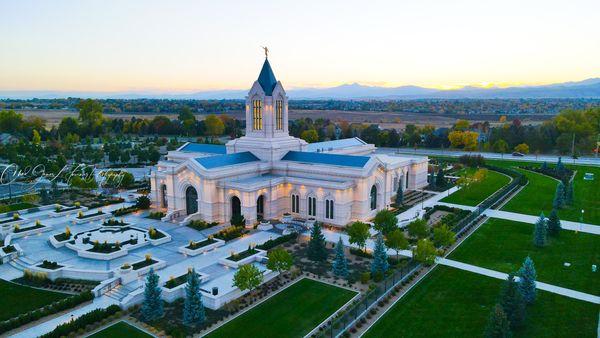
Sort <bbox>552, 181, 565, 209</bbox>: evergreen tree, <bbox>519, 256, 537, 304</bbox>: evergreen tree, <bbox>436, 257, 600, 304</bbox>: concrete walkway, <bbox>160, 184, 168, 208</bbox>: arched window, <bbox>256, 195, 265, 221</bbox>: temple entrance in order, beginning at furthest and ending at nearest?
<bbox>160, 184, 168, 208</bbox>: arched window
<bbox>552, 181, 565, 209</bbox>: evergreen tree
<bbox>256, 195, 265, 221</bbox>: temple entrance
<bbox>436, 257, 600, 304</bbox>: concrete walkway
<bbox>519, 256, 537, 304</bbox>: evergreen tree

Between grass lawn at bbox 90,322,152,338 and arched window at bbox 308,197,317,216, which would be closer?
grass lawn at bbox 90,322,152,338

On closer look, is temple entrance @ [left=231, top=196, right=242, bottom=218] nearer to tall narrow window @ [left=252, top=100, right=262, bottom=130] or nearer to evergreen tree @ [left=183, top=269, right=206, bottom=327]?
tall narrow window @ [left=252, top=100, right=262, bottom=130]

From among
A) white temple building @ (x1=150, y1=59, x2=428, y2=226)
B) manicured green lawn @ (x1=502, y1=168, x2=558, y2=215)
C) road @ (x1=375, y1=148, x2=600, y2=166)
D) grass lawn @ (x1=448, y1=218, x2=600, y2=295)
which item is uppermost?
white temple building @ (x1=150, y1=59, x2=428, y2=226)

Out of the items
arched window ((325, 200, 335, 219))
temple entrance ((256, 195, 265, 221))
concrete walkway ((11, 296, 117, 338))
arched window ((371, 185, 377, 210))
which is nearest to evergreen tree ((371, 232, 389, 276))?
arched window ((325, 200, 335, 219))

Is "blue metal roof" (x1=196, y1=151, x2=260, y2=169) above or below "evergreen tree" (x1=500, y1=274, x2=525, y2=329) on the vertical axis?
above

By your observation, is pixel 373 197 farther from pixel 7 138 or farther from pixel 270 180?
pixel 7 138

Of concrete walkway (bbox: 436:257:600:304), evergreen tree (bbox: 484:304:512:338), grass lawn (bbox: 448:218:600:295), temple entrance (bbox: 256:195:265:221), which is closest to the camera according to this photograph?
evergreen tree (bbox: 484:304:512:338)
